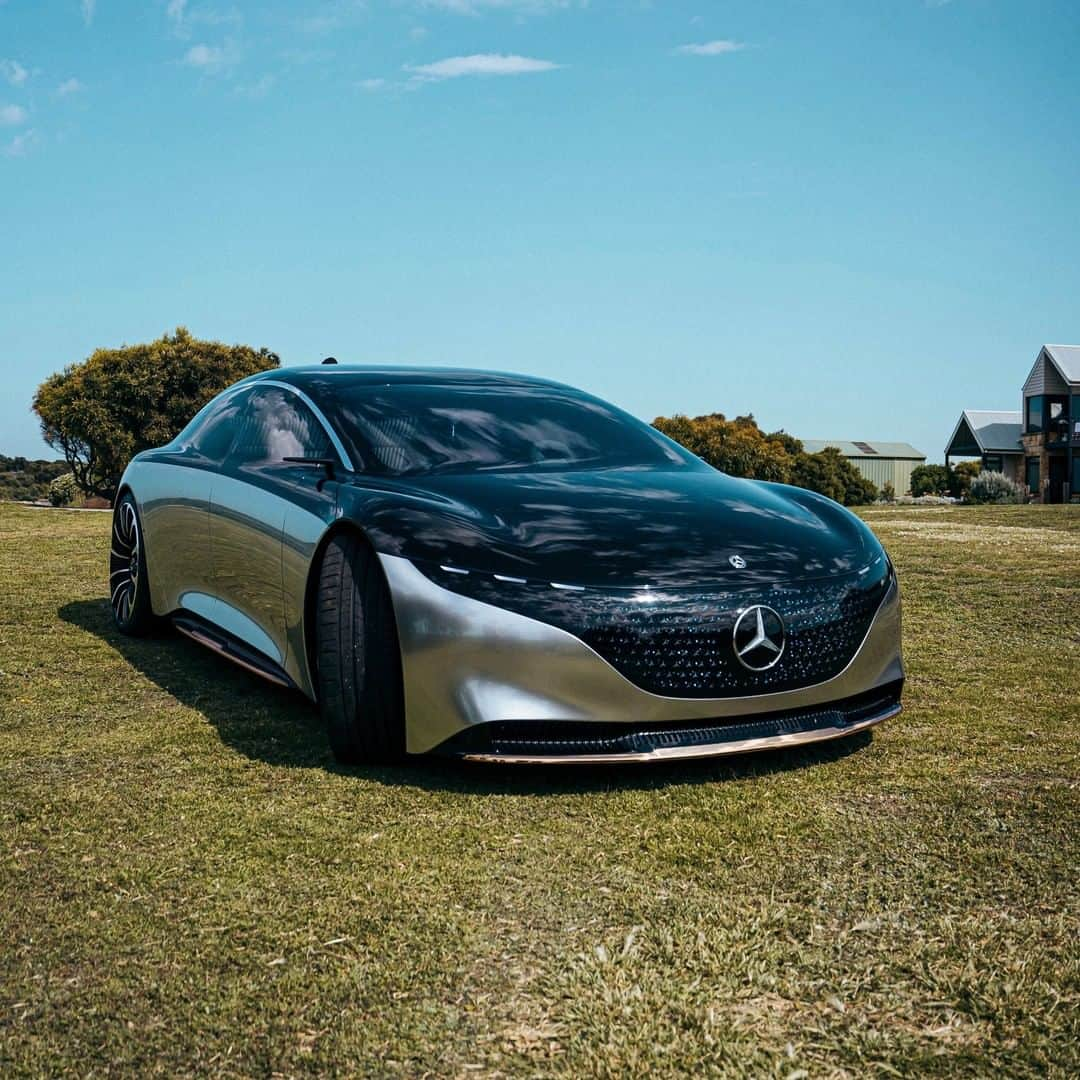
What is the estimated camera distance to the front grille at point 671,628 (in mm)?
3297

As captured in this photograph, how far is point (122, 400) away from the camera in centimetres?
3784

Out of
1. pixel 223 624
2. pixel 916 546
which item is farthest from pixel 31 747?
pixel 916 546

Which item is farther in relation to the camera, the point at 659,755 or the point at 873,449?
the point at 873,449

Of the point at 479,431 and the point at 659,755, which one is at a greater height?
the point at 479,431

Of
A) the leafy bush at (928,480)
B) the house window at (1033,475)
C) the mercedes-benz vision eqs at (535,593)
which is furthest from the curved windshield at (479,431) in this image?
the leafy bush at (928,480)

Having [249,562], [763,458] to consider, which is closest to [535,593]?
[249,562]

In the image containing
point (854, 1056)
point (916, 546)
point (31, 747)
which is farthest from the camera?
point (916, 546)

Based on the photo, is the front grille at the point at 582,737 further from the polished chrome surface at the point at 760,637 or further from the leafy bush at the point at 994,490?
the leafy bush at the point at 994,490

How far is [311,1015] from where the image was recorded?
6.82 feet

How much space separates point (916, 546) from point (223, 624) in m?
8.29

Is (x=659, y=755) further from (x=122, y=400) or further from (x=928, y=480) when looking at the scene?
(x=928, y=480)

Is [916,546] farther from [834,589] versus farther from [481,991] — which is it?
[481,991]

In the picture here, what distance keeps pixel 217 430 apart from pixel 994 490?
3453 cm

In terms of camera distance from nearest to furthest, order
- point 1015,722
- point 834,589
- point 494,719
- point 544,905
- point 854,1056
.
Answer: point 854,1056
point 544,905
point 494,719
point 834,589
point 1015,722
